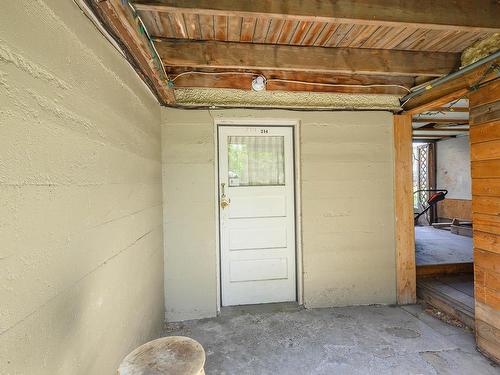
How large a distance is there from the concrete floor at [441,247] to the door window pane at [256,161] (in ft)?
7.44

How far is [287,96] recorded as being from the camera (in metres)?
3.04

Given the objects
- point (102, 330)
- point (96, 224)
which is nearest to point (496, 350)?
point (102, 330)

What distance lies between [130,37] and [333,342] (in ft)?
9.01

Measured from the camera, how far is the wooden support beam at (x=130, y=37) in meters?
1.31

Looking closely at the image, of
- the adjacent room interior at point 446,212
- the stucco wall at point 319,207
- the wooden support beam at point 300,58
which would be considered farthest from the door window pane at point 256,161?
the adjacent room interior at point 446,212

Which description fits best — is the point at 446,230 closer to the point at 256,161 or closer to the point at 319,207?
the point at 319,207

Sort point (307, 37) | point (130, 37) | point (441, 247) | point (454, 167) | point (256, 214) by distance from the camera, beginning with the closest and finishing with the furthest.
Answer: point (130, 37) < point (307, 37) < point (256, 214) < point (441, 247) < point (454, 167)

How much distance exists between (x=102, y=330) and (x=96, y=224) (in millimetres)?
543

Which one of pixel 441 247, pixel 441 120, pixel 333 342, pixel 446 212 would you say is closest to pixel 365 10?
pixel 333 342

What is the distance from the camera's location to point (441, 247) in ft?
15.0

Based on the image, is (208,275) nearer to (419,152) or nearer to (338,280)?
(338,280)

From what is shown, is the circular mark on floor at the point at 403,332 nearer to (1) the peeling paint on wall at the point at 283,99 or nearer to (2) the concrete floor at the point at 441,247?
(2) the concrete floor at the point at 441,247

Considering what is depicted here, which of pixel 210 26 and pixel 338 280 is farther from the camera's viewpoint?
pixel 338 280

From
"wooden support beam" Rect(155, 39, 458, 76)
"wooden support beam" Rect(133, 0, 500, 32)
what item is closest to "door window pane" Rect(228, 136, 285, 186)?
"wooden support beam" Rect(155, 39, 458, 76)
